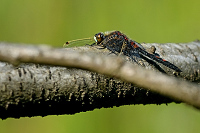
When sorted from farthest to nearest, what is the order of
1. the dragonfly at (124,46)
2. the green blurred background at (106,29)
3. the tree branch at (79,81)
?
the green blurred background at (106,29), the dragonfly at (124,46), the tree branch at (79,81)

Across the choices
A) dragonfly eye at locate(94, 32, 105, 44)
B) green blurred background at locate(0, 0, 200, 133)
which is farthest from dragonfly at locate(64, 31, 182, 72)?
green blurred background at locate(0, 0, 200, 133)

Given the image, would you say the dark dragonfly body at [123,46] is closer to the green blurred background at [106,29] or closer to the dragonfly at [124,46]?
the dragonfly at [124,46]

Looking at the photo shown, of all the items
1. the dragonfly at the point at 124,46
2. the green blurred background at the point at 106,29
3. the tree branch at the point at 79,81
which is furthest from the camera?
the green blurred background at the point at 106,29

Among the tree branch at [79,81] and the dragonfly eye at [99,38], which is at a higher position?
the dragonfly eye at [99,38]

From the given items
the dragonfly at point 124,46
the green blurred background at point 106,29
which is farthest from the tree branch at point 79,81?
the green blurred background at point 106,29

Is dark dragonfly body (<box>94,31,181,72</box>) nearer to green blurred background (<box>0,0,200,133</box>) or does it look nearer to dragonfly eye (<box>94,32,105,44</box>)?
dragonfly eye (<box>94,32,105,44</box>)

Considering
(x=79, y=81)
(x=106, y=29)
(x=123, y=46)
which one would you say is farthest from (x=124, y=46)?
(x=106, y=29)

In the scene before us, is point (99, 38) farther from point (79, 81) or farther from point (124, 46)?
point (79, 81)
